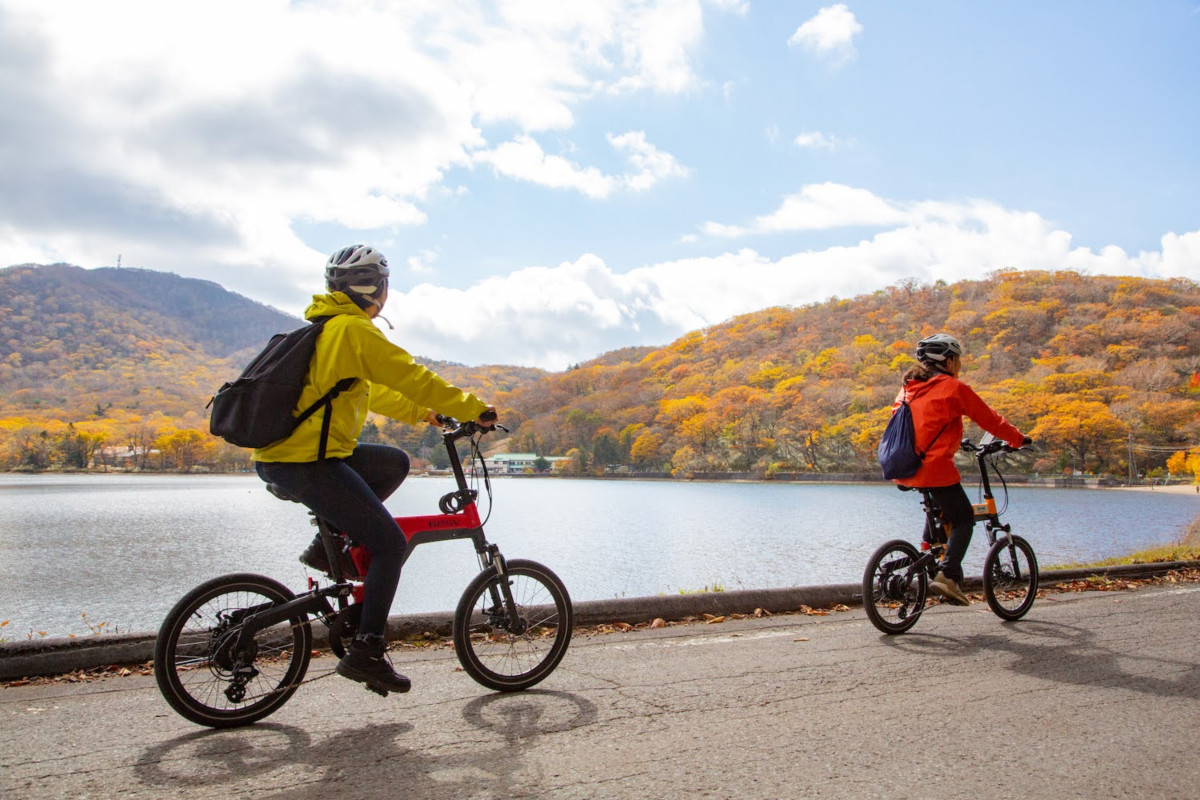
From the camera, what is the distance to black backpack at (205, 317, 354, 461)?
2.98 meters

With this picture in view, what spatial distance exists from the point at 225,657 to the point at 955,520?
4.43 metres

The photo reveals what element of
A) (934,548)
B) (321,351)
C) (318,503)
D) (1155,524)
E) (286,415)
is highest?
(321,351)

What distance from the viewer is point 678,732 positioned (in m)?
2.98

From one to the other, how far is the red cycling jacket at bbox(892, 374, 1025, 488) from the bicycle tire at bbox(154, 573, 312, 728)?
12.8 feet

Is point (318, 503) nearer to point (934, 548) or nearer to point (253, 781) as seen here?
point (253, 781)

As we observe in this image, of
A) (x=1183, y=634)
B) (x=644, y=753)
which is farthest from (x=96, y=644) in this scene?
(x=1183, y=634)

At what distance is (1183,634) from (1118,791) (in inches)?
131

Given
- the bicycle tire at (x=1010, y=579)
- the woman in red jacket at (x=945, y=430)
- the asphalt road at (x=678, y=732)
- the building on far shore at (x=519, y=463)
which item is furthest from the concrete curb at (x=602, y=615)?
the building on far shore at (x=519, y=463)

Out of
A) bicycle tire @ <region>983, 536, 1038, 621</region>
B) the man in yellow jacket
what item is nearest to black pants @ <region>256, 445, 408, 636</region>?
the man in yellow jacket

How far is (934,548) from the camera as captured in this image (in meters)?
5.21

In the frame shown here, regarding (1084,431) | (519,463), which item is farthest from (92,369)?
(1084,431)

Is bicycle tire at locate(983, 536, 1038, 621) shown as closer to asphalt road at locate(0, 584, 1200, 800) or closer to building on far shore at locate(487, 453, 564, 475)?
asphalt road at locate(0, 584, 1200, 800)

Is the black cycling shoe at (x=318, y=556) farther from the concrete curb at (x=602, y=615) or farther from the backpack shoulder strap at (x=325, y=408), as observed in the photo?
the concrete curb at (x=602, y=615)

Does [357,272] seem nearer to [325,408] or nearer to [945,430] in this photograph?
[325,408]
